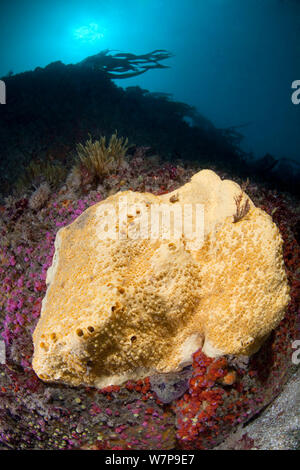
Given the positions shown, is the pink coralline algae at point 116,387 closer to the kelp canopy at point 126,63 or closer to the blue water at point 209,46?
the kelp canopy at point 126,63

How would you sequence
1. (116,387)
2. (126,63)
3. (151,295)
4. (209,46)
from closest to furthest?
(151,295) < (116,387) < (126,63) < (209,46)

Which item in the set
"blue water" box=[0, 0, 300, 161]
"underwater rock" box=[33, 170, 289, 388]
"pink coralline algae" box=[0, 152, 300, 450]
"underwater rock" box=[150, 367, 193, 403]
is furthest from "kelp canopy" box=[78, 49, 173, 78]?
"blue water" box=[0, 0, 300, 161]

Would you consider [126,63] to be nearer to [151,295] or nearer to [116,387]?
[151,295]

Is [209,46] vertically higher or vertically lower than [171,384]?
higher

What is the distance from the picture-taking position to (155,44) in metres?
84.1

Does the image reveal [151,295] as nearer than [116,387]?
Yes

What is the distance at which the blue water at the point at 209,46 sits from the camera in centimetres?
5216

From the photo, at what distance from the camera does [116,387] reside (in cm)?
285

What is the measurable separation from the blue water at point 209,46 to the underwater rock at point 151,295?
55.1 meters

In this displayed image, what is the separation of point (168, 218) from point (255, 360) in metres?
2.23

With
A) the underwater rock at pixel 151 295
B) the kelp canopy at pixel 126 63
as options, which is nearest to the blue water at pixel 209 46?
the kelp canopy at pixel 126 63

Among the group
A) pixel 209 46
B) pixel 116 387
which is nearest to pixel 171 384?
pixel 116 387

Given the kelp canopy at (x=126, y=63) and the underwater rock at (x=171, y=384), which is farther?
the kelp canopy at (x=126, y=63)

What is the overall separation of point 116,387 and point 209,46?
323 ft
